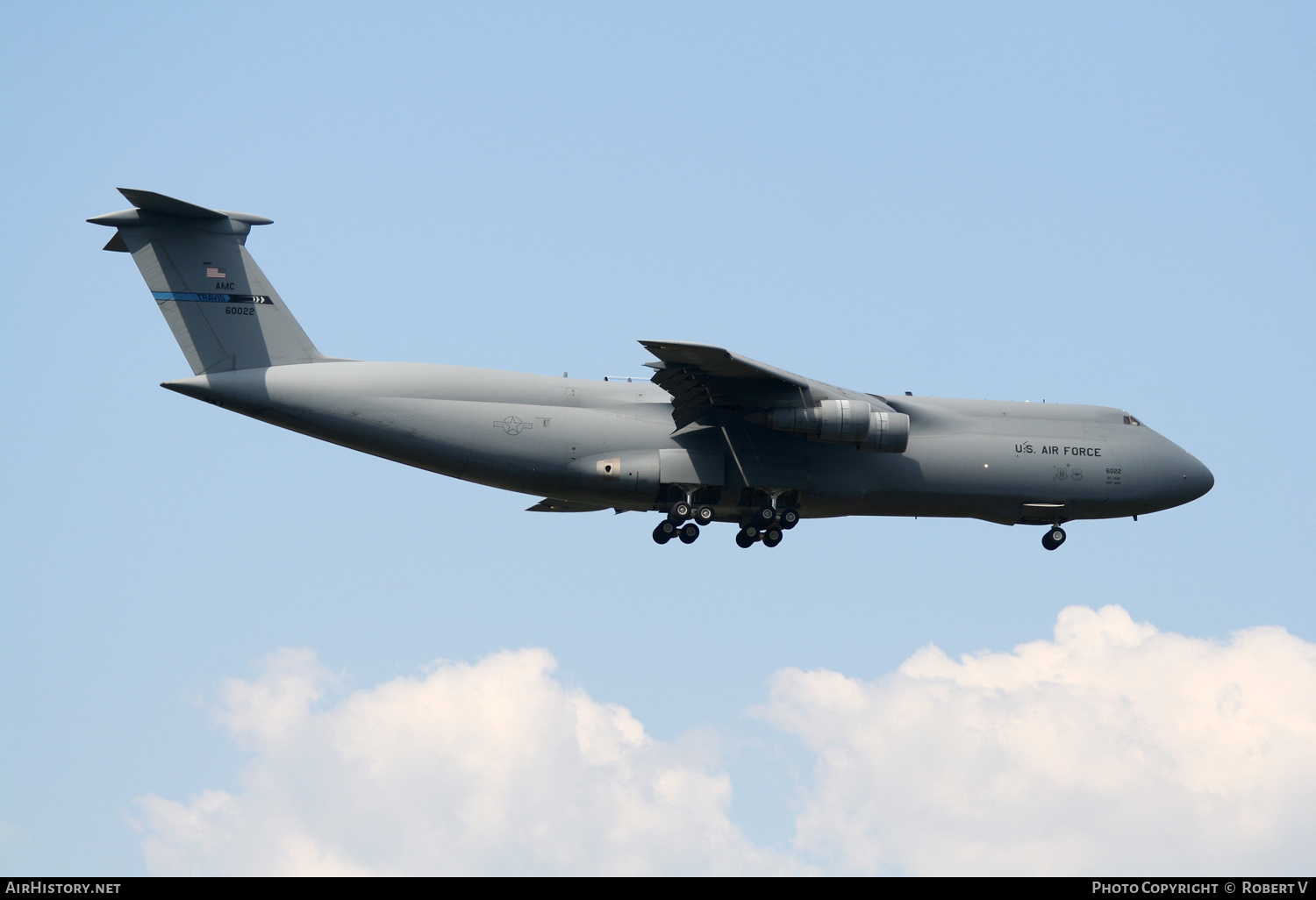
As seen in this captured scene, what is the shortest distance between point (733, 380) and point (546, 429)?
310 cm

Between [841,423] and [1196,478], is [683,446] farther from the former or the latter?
[1196,478]

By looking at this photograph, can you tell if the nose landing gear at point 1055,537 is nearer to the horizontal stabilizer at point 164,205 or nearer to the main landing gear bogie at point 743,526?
the main landing gear bogie at point 743,526

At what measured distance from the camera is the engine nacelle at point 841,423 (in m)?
22.2

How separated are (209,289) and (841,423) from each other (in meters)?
10.4

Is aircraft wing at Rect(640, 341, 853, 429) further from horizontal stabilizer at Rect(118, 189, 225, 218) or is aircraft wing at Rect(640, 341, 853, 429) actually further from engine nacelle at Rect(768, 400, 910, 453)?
horizontal stabilizer at Rect(118, 189, 225, 218)

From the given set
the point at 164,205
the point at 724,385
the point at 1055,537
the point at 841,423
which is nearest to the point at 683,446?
the point at 724,385

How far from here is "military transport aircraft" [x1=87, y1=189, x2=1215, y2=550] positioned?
22016 mm

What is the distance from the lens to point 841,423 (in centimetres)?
2222

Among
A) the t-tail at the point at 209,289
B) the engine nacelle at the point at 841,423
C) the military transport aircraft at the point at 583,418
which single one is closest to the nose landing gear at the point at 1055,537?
the military transport aircraft at the point at 583,418

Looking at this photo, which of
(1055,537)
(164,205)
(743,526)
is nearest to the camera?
(164,205)

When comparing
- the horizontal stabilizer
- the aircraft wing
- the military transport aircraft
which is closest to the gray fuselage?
the military transport aircraft

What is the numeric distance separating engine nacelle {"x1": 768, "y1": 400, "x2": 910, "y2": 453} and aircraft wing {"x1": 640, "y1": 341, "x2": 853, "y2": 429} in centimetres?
17

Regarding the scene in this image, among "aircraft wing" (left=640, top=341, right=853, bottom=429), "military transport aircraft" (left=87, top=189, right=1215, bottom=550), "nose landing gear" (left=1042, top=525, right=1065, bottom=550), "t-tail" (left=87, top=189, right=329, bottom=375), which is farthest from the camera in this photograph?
"nose landing gear" (left=1042, top=525, right=1065, bottom=550)
